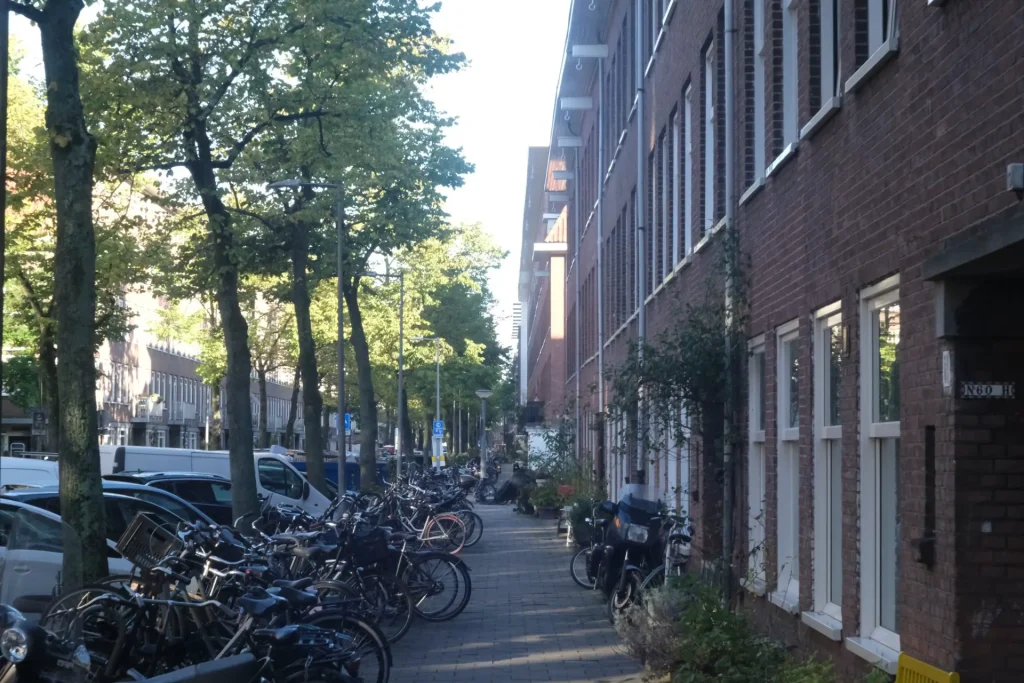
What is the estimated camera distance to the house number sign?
6.41 m

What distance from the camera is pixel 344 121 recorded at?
20.2 m

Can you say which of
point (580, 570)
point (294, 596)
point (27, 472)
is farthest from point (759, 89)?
point (27, 472)

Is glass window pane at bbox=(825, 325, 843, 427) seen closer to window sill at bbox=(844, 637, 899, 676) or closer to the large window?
the large window

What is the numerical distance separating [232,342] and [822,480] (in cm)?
A: 1177

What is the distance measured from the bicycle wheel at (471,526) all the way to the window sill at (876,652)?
1730 cm

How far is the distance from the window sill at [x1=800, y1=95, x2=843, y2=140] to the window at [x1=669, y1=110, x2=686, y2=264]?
24.8 ft

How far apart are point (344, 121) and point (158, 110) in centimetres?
276

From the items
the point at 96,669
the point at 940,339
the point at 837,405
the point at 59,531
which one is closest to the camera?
the point at 940,339

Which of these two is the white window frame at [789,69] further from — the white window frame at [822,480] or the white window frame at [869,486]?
the white window frame at [869,486]

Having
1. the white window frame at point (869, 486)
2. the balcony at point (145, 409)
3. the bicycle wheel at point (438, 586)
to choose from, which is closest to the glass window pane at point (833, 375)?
the white window frame at point (869, 486)

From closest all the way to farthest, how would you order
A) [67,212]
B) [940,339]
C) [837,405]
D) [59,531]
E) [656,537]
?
[940,339] < [837,405] < [67,212] < [59,531] < [656,537]

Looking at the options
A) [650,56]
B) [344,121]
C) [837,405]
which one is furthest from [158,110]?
[837,405]

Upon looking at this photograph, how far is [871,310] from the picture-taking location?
8281mm

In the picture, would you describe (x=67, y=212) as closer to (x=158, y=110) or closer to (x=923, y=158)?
(x=923, y=158)
